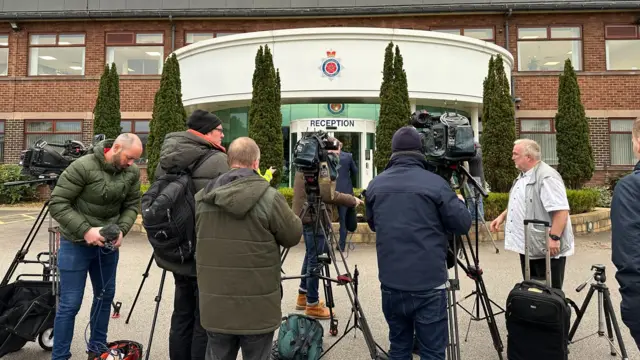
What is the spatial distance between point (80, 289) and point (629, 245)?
12.5ft

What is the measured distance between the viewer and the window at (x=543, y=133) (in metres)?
15.5

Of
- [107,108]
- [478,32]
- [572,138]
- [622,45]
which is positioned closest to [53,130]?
[107,108]

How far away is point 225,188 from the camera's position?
7.22ft

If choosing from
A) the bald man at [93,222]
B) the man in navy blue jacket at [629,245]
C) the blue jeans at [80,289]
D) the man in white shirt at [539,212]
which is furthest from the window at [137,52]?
the man in navy blue jacket at [629,245]

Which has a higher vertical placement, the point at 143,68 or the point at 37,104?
the point at 143,68

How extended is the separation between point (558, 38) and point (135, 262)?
17.2 m

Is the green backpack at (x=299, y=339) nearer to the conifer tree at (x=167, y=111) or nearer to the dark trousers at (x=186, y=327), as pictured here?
the dark trousers at (x=186, y=327)

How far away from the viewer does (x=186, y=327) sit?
2830 millimetres

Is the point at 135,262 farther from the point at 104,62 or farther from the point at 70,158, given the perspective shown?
the point at 104,62

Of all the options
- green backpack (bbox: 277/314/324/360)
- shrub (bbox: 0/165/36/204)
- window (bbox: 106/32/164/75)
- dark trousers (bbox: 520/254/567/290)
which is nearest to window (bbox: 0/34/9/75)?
window (bbox: 106/32/164/75)

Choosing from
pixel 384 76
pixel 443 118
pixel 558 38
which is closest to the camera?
pixel 443 118

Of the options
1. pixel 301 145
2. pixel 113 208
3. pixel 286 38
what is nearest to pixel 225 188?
pixel 301 145

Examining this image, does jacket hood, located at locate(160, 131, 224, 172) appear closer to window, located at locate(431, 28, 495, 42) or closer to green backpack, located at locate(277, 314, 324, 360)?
green backpack, located at locate(277, 314, 324, 360)

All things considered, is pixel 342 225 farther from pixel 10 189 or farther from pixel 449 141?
pixel 10 189
